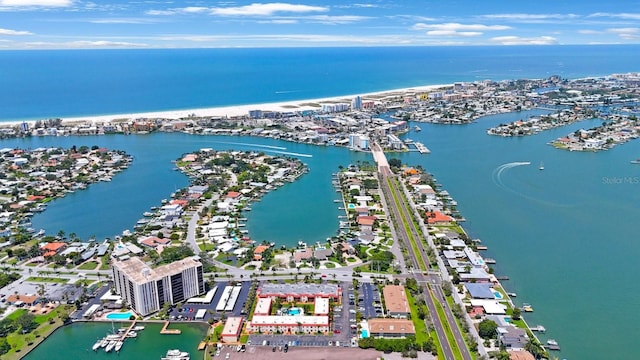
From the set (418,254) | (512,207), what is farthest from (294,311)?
(512,207)

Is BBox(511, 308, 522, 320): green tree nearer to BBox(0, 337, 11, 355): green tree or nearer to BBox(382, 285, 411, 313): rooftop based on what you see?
BBox(382, 285, 411, 313): rooftop

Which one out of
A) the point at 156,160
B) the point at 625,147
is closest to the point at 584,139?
the point at 625,147

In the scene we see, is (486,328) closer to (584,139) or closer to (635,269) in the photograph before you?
(635,269)

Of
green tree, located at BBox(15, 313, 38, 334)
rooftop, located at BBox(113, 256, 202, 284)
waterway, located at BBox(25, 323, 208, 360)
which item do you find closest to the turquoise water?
waterway, located at BBox(25, 323, 208, 360)

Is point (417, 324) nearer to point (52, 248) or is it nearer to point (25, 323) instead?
point (25, 323)

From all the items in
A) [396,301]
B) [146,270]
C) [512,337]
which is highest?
[146,270]
